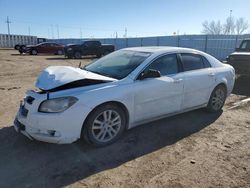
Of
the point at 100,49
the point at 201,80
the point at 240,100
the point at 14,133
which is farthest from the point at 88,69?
the point at 100,49

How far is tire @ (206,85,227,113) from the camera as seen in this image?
225 inches

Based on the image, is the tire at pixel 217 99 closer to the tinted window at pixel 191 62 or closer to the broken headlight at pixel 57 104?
the tinted window at pixel 191 62

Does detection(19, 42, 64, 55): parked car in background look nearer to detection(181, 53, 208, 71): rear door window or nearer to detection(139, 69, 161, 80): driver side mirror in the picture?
detection(181, 53, 208, 71): rear door window

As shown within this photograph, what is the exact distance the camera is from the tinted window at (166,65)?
4598 millimetres

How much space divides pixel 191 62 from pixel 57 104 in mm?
2966

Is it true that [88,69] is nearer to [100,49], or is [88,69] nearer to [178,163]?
[178,163]

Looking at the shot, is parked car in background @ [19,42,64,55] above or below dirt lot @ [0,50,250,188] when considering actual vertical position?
above

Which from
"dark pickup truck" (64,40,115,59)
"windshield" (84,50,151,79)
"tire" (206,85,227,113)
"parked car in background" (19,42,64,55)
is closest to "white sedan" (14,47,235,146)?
"windshield" (84,50,151,79)

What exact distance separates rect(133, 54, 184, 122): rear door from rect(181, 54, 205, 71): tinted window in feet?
0.76

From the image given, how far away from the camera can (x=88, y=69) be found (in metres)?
5.00

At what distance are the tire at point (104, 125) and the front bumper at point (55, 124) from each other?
15 cm

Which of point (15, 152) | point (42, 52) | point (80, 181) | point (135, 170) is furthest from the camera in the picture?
point (42, 52)

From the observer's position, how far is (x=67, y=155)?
375 cm

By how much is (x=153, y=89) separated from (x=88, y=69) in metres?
1.42
